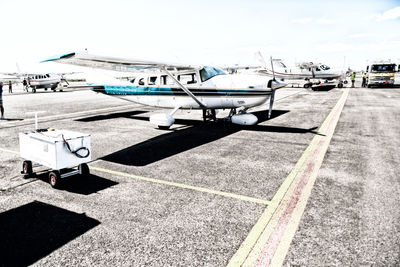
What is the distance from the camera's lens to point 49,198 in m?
4.52

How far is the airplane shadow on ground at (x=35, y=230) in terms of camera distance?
305 centimetres

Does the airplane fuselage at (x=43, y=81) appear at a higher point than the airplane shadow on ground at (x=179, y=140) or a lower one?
higher

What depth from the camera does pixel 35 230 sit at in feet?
11.7

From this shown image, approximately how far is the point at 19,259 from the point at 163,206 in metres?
1.87

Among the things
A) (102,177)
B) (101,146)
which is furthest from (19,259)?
(101,146)

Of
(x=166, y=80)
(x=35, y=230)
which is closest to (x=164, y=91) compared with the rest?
(x=166, y=80)

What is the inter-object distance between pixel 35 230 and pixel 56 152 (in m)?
1.53

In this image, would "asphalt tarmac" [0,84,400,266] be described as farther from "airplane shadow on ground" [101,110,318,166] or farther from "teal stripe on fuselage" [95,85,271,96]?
"teal stripe on fuselage" [95,85,271,96]

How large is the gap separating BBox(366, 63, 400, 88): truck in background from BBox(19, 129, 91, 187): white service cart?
35.9 m

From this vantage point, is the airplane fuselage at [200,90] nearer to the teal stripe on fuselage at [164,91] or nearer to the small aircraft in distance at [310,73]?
the teal stripe on fuselage at [164,91]

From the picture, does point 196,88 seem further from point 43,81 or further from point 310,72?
point 43,81

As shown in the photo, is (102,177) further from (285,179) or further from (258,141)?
(258,141)

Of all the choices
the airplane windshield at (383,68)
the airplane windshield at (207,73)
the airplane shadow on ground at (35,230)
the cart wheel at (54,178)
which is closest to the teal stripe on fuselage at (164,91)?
the airplane windshield at (207,73)

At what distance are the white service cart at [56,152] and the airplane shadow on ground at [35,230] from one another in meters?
0.74
